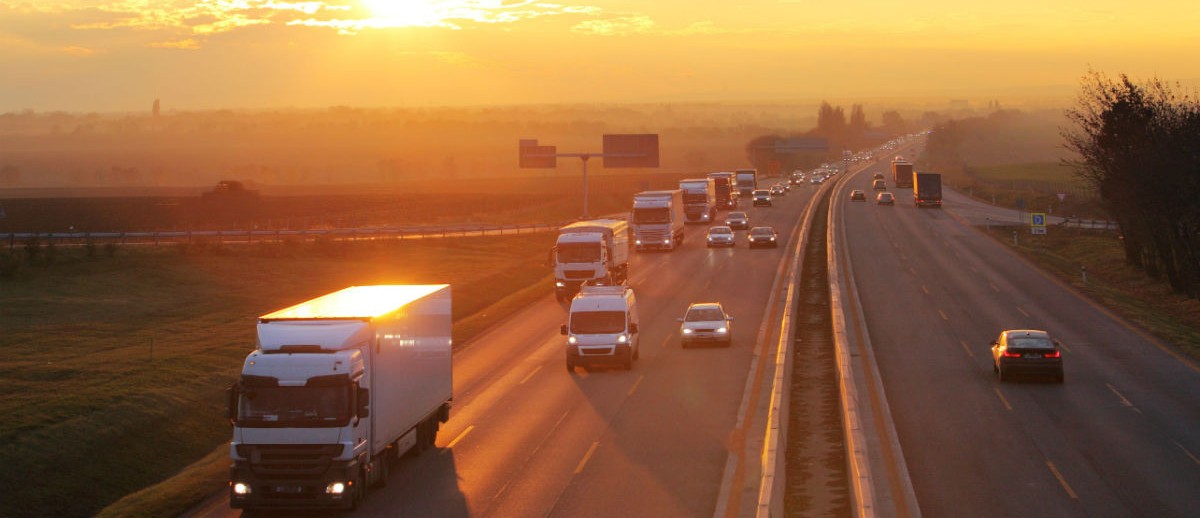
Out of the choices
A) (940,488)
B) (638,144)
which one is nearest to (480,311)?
(940,488)

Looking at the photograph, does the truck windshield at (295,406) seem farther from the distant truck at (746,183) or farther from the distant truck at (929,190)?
the distant truck at (746,183)

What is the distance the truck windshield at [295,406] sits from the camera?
19.9 m

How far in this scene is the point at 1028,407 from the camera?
1195 inches

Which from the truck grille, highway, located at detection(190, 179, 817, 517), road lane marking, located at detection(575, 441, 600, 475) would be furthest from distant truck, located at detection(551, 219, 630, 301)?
the truck grille

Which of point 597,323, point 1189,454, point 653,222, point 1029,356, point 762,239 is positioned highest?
point 653,222

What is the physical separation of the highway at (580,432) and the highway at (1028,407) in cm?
437

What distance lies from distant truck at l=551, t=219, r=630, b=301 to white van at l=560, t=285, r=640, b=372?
16.0m

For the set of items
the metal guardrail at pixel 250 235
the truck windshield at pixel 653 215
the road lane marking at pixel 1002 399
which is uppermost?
the truck windshield at pixel 653 215

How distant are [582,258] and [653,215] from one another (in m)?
23.0

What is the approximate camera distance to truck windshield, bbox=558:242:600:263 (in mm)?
52750

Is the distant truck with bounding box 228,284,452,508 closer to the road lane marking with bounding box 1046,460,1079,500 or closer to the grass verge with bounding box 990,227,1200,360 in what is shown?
the road lane marking with bounding box 1046,460,1079,500

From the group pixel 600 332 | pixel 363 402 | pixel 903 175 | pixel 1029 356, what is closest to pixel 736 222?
pixel 600 332

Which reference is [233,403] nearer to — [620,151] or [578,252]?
[578,252]

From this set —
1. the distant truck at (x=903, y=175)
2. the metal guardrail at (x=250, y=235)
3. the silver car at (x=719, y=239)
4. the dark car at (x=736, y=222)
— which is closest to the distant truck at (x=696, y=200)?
the dark car at (x=736, y=222)
